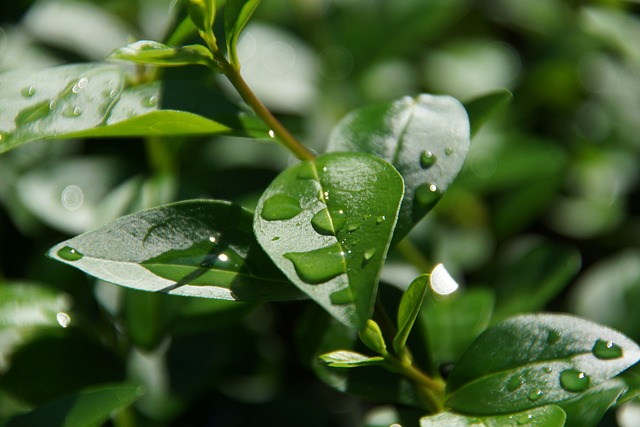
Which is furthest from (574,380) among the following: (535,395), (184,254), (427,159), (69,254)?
(69,254)

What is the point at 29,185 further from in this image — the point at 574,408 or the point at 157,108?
the point at 574,408

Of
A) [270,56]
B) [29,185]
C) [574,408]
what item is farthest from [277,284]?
[270,56]

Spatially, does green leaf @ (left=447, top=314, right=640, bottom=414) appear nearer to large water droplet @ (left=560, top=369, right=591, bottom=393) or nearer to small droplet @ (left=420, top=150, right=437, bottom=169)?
large water droplet @ (left=560, top=369, right=591, bottom=393)

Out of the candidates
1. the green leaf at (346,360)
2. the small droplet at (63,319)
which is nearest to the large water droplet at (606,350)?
the green leaf at (346,360)

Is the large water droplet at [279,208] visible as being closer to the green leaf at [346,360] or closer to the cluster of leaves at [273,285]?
the cluster of leaves at [273,285]

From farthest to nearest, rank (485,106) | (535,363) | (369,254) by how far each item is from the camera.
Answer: (485,106), (535,363), (369,254)

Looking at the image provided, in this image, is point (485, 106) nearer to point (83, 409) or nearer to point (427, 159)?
point (427, 159)

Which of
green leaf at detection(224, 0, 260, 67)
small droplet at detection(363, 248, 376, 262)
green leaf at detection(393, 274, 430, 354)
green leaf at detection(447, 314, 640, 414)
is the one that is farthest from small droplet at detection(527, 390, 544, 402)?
green leaf at detection(224, 0, 260, 67)
